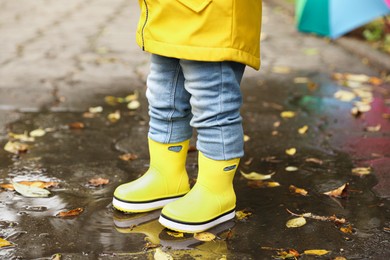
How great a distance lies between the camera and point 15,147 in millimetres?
3027

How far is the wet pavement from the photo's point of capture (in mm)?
2145

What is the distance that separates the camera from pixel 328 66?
5.05m

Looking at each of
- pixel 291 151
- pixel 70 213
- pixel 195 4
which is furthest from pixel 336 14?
pixel 70 213

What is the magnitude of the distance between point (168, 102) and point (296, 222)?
600 millimetres

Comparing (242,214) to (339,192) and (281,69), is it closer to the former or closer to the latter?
(339,192)

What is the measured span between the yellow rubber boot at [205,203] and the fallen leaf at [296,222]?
0.21 m

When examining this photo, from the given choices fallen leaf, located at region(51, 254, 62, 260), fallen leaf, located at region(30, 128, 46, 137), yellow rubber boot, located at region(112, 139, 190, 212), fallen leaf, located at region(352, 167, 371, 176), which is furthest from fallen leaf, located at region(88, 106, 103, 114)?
fallen leaf, located at region(51, 254, 62, 260)

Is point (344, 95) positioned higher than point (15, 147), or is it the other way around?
point (15, 147)

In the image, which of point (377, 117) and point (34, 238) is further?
point (377, 117)

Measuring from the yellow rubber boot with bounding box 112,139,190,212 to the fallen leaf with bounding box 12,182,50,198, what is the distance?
12.2 inches

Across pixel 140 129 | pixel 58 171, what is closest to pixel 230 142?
pixel 58 171

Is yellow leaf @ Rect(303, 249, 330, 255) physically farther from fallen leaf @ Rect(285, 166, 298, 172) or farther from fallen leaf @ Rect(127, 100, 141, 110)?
fallen leaf @ Rect(127, 100, 141, 110)

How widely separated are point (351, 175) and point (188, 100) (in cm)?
86

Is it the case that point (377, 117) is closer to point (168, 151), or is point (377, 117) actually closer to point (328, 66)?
point (328, 66)
